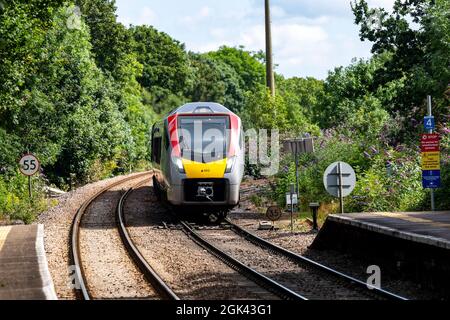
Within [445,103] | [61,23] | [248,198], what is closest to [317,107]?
[61,23]

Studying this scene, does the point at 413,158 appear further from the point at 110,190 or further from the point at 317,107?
the point at 317,107

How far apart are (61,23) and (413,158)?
25380 millimetres

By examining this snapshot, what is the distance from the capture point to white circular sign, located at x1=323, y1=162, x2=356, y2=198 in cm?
1797

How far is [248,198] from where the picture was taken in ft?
100.0

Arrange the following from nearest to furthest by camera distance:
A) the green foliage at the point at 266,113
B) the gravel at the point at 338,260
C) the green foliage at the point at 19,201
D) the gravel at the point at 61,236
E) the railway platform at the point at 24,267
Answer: the railway platform at the point at 24,267, the gravel at the point at 338,260, the gravel at the point at 61,236, the green foliage at the point at 19,201, the green foliage at the point at 266,113

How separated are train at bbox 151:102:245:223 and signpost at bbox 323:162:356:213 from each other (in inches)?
183

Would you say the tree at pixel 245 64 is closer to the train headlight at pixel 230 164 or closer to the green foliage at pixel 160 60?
the green foliage at pixel 160 60

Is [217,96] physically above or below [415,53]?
above

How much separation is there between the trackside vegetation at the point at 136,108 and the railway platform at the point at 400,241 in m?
3.95

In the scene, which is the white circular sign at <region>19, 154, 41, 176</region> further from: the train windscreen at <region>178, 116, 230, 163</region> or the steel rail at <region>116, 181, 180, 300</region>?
the train windscreen at <region>178, 116, 230, 163</region>

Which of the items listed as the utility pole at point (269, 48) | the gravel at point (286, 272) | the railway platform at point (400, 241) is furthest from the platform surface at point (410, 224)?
the utility pole at point (269, 48)

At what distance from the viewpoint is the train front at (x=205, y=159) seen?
22016 mm

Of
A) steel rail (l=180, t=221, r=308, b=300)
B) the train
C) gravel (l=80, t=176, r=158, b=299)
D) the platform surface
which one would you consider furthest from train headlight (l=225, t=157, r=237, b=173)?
the platform surface

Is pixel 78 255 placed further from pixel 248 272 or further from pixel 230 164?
pixel 230 164
